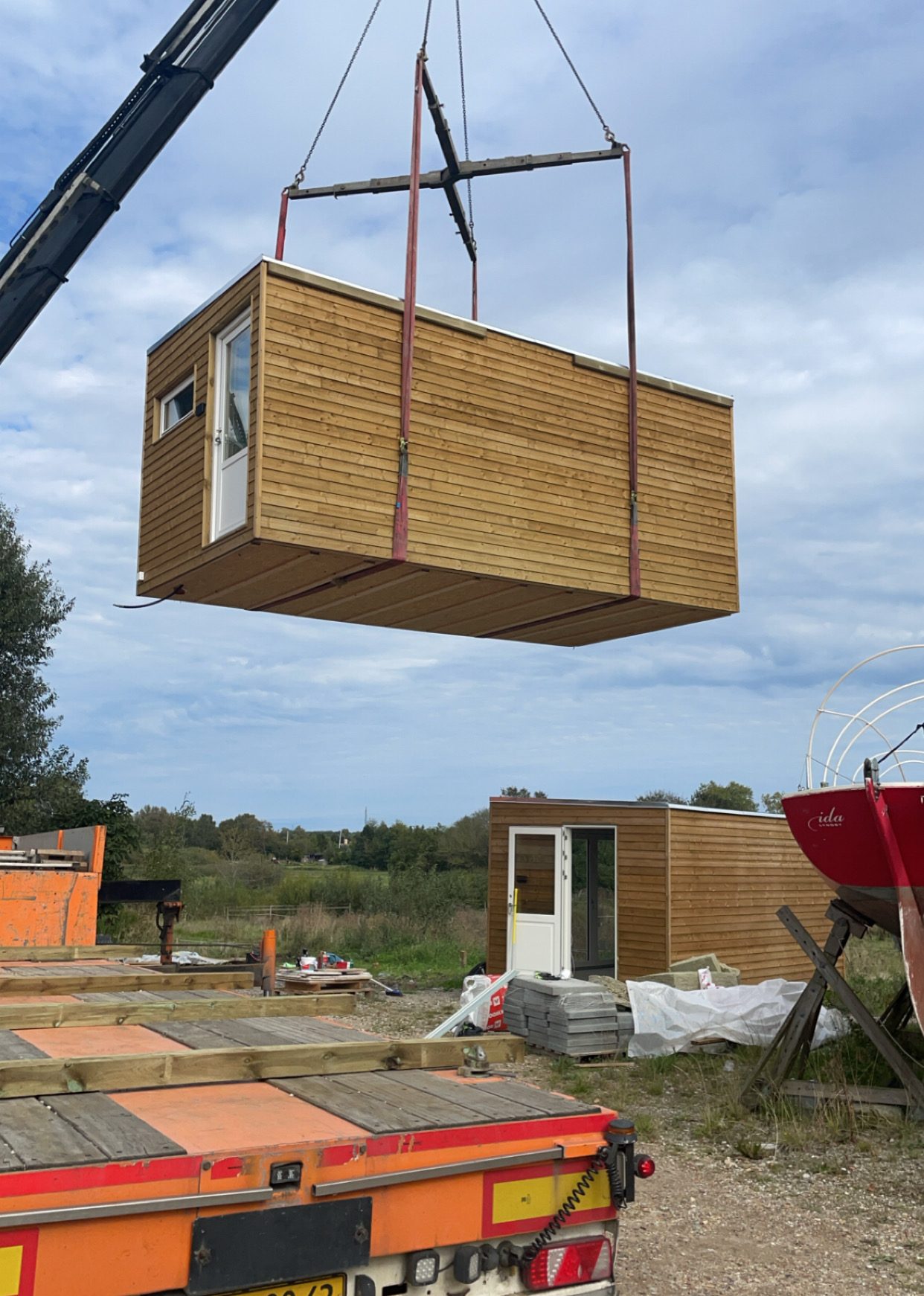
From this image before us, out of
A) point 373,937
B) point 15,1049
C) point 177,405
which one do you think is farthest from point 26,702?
point 15,1049

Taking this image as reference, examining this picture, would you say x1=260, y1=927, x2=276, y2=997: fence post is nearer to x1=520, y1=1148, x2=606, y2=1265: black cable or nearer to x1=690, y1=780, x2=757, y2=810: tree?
x1=520, y1=1148, x2=606, y2=1265: black cable

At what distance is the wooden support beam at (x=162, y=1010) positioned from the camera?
12.5 feet

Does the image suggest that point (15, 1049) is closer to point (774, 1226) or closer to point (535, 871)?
point (774, 1226)

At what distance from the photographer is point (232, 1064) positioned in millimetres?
3109

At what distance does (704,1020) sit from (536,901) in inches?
200

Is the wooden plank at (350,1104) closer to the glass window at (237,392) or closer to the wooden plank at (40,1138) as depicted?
the wooden plank at (40,1138)

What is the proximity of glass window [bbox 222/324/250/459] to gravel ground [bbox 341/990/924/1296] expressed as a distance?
249 inches

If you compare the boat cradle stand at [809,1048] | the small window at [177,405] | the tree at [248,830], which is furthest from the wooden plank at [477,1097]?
the tree at [248,830]

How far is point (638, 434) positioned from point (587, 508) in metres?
1.14

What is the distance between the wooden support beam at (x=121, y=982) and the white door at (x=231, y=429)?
4493 mm

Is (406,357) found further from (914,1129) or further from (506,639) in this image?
(914,1129)

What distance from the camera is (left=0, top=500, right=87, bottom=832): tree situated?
25406 millimetres

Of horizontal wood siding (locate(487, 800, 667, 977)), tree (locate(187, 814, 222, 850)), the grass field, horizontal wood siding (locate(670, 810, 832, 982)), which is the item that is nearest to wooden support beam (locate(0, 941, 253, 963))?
horizontal wood siding (locate(487, 800, 667, 977))

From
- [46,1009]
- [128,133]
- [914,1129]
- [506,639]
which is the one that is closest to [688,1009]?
[914,1129]
